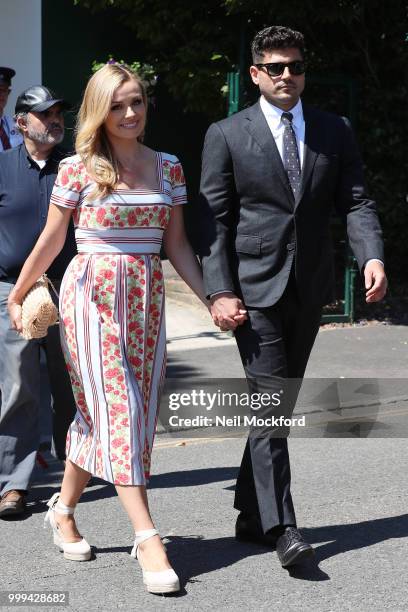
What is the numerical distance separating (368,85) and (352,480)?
22.4ft

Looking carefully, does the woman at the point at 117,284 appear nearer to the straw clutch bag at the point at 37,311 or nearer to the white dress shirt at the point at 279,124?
the straw clutch bag at the point at 37,311

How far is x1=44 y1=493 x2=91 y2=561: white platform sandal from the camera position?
4406 millimetres

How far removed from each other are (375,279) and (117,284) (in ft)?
3.32

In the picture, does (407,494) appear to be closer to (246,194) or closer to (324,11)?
(246,194)

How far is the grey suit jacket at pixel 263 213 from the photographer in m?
4.30

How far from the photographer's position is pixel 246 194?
4.33 metres

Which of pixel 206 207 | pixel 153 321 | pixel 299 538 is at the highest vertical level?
pixel 206 207

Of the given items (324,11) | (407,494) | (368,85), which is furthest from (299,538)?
(368,85)

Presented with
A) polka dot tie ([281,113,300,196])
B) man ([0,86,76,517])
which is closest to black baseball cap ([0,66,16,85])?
man ([0,86,76,517])

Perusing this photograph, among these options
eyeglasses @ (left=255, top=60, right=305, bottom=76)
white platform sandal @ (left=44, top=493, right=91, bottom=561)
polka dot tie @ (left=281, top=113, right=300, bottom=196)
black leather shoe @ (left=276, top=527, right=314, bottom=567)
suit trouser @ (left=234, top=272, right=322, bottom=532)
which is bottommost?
white platform sandal @ (left=44, top=493, right=91, bottom=561)

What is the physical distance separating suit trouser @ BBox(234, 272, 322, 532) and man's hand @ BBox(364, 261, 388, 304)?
24 centimetres

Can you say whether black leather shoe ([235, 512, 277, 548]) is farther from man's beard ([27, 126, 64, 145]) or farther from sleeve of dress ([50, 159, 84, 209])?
man's beard ([27, 126, 64, 145])

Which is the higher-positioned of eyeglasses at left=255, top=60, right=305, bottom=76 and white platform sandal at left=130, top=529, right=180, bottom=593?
eyeglasses at left=255, top=60, right=305, bottom=76

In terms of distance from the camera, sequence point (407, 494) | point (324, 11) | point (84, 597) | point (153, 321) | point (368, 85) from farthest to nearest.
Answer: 1. point (368, 85)
2. point (324, 11)
3. point (407, 494)
4. point (153, 321)
5. point (84, 597)
